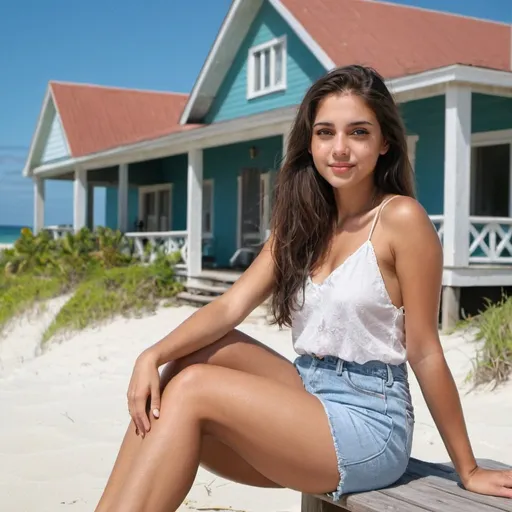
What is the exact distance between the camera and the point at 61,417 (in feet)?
20.5

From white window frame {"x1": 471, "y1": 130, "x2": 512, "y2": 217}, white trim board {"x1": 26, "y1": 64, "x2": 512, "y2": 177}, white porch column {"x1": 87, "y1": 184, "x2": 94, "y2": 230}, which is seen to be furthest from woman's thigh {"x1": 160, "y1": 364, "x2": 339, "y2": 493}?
white porch column {"x1": 87, "y1": 184, "x2": 94, "y2": 230}

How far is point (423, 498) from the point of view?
2463 millimetres

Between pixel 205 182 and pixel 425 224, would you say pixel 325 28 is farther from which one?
pixel 425 224

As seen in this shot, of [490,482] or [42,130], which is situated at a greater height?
[42,130]

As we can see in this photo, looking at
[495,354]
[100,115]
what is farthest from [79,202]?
[495,354]

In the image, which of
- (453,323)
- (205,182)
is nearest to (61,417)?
(453,323)

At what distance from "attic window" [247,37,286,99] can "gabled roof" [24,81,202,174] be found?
534 cm

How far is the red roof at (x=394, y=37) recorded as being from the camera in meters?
13.5

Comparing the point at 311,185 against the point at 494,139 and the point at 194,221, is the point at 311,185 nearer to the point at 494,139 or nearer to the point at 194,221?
the point at 494,139

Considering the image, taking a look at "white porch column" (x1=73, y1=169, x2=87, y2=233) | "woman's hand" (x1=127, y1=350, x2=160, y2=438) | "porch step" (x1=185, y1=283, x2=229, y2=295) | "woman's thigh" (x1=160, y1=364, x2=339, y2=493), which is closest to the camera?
"woman's thigh" (x1=160, y1=364, x2=339, y2=493)

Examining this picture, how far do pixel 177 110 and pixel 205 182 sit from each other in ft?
19.1

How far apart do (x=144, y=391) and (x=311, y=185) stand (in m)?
0.92

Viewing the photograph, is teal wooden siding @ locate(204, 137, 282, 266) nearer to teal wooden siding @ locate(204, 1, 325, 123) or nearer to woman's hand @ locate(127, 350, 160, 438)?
teal wooden siding @ locate(204, 1, 325, 123)

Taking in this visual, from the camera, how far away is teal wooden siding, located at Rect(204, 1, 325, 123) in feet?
46.8
